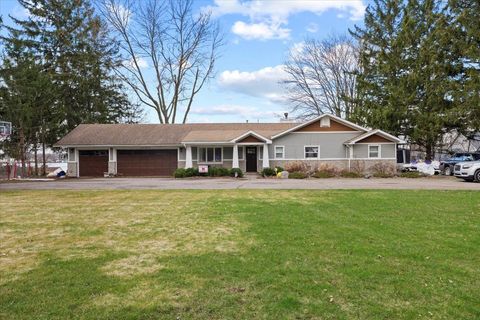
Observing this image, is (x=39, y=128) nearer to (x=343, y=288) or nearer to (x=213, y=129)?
(x=213, y=129)

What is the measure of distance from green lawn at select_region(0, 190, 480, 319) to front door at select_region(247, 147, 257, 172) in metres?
20.1

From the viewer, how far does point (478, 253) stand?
571cm

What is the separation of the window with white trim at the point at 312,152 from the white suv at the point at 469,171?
31.6 feet

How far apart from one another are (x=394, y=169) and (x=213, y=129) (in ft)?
49.0

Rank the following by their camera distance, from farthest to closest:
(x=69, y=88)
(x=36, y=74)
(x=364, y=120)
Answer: (x=69, y=88), (x=364, y=120), (x=36, y=74)

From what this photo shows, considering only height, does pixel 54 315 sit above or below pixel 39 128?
below

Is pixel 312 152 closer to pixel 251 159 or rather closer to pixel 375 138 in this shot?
pixel 375 138

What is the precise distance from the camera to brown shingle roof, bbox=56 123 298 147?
29.5 meters

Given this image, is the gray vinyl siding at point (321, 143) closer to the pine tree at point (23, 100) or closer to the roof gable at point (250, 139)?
the roof gable at point (250, 139)

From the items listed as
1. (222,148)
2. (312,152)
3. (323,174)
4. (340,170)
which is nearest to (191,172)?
(222,148)

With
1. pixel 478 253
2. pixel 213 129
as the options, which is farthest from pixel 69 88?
pixel 478 253

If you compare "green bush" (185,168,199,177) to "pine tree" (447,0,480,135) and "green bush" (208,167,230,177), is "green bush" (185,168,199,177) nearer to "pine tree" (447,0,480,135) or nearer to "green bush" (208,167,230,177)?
"green bush" (208,167,230,177)

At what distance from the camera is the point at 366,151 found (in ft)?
91.9

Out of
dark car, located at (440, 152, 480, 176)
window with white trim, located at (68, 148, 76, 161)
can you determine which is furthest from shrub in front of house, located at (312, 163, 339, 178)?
window with white trim, located at (68, 148, 76, 161)
